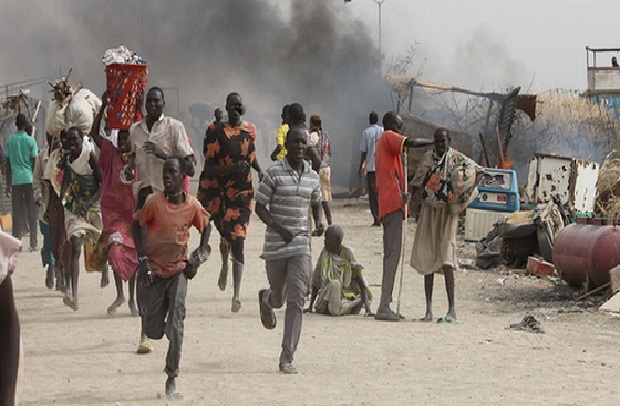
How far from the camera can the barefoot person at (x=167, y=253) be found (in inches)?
265

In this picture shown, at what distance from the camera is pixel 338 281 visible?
10.1 m

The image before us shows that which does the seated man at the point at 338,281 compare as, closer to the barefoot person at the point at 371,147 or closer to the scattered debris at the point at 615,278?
the scattered debris at the point at 615,278

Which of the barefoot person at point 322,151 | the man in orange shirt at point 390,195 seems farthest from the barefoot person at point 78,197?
the barefoot person at point 322,151

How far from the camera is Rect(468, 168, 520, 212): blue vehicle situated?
16141mm

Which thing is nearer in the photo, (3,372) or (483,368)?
(3,372)

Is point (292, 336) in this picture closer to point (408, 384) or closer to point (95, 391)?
point (408, 384)

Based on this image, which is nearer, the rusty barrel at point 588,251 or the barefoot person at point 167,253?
the barefoot person at point 167,253

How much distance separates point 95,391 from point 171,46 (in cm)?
3328

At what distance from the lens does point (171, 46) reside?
39281 mm

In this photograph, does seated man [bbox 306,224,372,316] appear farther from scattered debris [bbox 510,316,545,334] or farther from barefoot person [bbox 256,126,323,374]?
barefoot person [bbox 256,126,323,374]

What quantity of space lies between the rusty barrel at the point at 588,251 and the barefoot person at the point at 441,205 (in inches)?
68.8

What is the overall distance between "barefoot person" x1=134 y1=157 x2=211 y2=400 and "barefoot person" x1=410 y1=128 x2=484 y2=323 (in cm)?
348

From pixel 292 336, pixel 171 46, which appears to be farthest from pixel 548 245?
pixel 171 46

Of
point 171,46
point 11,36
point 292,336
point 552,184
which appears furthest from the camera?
point 11,36
